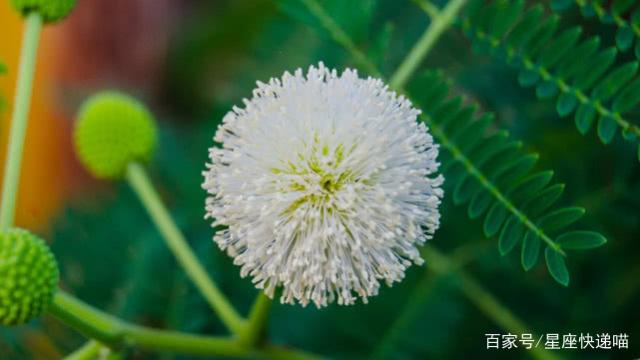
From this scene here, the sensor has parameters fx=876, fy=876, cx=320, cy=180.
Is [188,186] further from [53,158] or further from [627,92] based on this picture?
[53,158]

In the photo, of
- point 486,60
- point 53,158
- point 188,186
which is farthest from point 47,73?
point 486,60

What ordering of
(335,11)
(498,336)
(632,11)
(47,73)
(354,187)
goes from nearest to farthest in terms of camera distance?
1. (354,187)
2. (632,11)
3. (335,11)
4. (498,336)
5. (47,73)

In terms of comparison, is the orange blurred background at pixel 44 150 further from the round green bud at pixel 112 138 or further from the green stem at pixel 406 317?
the green stem at pixel 406 317

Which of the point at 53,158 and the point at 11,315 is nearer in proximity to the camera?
the point at 11,315

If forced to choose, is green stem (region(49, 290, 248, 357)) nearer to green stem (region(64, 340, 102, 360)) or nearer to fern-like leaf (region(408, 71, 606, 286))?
green stem (region(64, 340, 102, 360))

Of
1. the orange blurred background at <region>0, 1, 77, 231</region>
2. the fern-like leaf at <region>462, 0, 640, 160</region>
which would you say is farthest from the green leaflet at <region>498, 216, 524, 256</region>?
the orange blurred background at <region>0, 1, 77, 231</region>

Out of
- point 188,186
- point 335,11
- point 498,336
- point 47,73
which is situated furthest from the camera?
point 47,73
